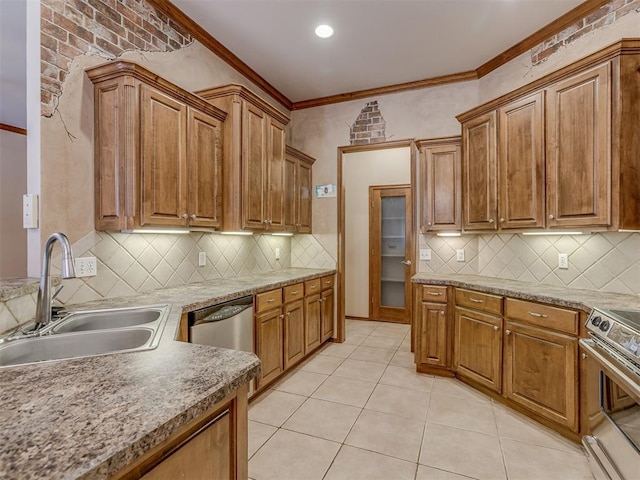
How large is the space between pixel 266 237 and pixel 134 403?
3.00 m

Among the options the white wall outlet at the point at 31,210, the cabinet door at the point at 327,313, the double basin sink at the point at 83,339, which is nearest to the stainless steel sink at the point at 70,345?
the double basin sink at the point at 83,339

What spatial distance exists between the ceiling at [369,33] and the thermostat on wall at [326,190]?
1193mm

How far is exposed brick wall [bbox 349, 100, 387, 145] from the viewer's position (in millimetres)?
3871

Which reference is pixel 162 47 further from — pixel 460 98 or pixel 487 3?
pixel 460 98

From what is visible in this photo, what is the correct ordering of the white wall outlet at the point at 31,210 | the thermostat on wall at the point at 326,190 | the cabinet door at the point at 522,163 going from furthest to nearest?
the thermostat on wall at the point at 326,190 < the cabinet door at the point at 522,163 < the white wall outlet at the point at 31,210

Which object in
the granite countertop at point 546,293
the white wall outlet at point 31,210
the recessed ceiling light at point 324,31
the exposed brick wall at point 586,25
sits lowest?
the granite countertop at point 546,293

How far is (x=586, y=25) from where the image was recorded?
2523 millimetres

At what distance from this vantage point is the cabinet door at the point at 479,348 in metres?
2.54

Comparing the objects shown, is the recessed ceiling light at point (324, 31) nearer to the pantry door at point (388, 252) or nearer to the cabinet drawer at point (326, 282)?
the cabinet drawer at point (326, 282)

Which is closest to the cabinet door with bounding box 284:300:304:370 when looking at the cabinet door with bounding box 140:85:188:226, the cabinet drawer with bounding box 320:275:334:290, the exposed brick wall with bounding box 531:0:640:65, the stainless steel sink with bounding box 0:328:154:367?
the cabinet drawer with bounding box 320:275:334:290

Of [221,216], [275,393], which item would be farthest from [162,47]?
[275,393]

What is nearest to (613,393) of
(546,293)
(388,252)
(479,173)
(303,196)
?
(546,293)

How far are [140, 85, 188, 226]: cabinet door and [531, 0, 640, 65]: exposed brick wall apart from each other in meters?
2.99

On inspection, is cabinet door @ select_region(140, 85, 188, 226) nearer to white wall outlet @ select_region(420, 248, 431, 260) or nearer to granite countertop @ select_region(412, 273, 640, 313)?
granite countertop @ select_region(412, 273, 640, 313)
